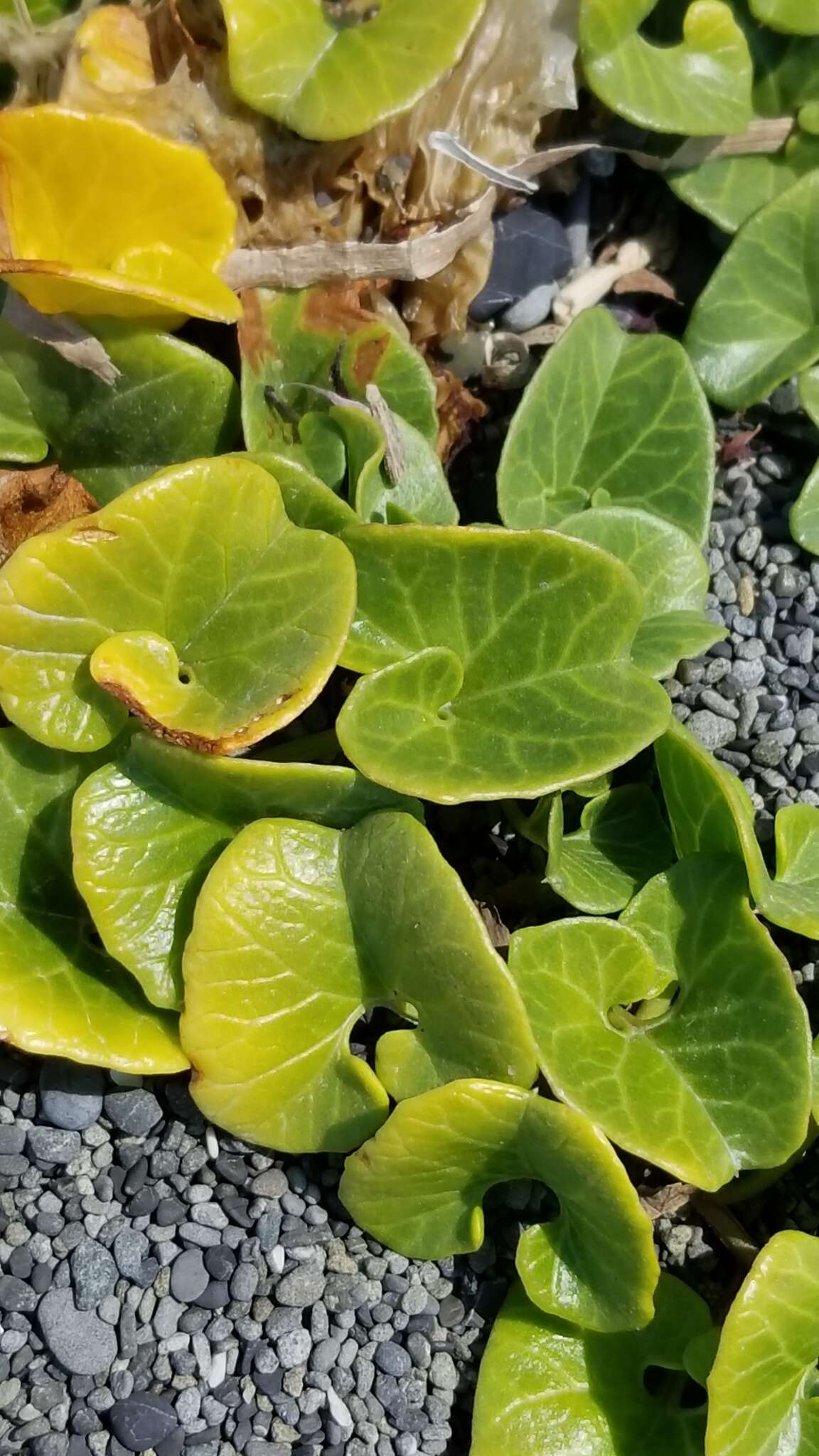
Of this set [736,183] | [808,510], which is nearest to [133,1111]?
[808,510]

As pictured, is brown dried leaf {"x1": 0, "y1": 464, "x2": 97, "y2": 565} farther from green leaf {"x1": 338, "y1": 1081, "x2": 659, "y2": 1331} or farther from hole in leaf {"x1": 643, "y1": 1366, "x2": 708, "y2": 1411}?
hole in leaf {"x1": 643, "y1": 1366, "x2": 708, "y2": 1411}

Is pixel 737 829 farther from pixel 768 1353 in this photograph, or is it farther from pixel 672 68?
pixel 672 68

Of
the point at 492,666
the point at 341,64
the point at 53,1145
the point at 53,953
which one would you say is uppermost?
the point at 341,64

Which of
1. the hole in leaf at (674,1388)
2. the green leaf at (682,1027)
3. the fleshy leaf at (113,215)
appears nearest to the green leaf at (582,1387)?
the hole in leaf at (674,1388)

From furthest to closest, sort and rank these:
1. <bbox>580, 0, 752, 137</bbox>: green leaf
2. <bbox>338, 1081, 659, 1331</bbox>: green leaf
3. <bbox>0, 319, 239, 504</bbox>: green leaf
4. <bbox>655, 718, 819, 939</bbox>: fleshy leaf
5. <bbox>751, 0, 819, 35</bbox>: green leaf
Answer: <bbox>751, 0, 819, 35</bbox>: green leaf → <bbox>580, 0, 752, 137</bbox>: green leaf → <bbox>0, 319, 239, 504</bbox>: green leaf → <bbox>655, 718, 819, 939</bbox>: fleshy leaf → <bbox>338, 1081, 659, 1331</bbox>: green leaf

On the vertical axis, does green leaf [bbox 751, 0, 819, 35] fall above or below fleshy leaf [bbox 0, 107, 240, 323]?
above

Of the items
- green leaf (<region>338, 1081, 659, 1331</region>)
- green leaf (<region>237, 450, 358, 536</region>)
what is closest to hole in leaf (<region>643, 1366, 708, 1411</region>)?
green leaf (<region>338, 1081, 659, 1331</region>)

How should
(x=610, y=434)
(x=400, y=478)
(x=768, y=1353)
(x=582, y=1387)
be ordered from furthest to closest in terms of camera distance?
(x=610, y=434) → (x=400, y=478) → (x=582, y=1387) → (x=768, y=1353)
